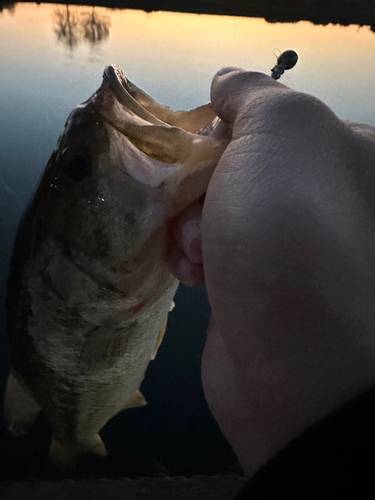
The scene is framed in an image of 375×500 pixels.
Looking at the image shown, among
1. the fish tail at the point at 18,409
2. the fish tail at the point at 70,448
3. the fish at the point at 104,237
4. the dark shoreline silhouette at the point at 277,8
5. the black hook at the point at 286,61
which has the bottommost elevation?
the fish tail at the point at 70,448

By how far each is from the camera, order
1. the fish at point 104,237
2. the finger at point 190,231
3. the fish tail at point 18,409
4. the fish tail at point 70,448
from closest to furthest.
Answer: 1. the finger at point 190,231
2. the fish at point 104,237
3. the fish tail at point 18,409
4. the fish tail at point 70,448

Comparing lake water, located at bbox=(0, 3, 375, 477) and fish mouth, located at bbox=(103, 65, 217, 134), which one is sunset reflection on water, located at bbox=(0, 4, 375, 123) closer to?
lake water, located at bbox=(0, 3, 375, 477)

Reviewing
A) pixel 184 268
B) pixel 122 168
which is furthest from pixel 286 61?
pixel 184 268

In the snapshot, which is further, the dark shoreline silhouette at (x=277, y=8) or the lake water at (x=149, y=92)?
the dark shoreline silhouette at (x=277, y=8)

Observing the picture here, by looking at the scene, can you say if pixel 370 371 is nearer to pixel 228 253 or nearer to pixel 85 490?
pixel 228 253

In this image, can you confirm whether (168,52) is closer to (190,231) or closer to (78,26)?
(78,26)

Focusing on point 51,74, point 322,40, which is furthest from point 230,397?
point 322,40

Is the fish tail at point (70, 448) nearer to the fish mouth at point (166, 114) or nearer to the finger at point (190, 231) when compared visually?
the finger at point (190, 231)

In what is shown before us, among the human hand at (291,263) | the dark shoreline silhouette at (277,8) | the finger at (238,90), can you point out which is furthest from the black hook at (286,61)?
the dark shoreline silhouette at (277,8)
